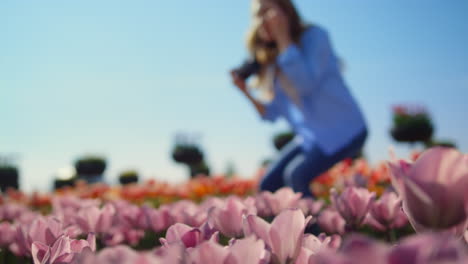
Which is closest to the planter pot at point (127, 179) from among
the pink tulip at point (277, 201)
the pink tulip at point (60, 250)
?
the pink tulip at point (277, 201)

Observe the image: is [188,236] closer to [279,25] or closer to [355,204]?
[355,204]

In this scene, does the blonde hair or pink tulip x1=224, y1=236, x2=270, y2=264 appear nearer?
pink tulip x1=224, y1=236, x2=270, y2=264

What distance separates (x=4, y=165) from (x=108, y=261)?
13311 millimetres

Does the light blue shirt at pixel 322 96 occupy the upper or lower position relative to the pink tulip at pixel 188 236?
lower

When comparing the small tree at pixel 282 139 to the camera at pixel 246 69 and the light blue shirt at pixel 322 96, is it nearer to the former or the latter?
the light blue shirt at pixel 322 96

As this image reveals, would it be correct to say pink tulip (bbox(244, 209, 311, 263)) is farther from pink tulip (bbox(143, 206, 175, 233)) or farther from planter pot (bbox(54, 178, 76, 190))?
planter pot (bbox(54, 178, 76, 190))

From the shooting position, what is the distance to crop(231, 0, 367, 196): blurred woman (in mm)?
3537

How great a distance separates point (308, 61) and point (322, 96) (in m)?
0.41

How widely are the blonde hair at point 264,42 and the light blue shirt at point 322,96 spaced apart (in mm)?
188

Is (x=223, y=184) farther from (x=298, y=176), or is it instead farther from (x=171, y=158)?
(x=171, y=158)

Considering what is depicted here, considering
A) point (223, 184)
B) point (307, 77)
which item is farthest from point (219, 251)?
point (223, 184)

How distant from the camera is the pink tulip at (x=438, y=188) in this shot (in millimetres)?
499

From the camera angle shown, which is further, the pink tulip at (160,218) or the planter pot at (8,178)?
the planter pot at (8,178)

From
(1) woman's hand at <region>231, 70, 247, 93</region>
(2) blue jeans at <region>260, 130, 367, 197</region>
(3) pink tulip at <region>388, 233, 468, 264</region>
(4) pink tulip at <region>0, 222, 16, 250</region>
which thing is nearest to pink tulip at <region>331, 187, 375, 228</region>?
(3) pink tulip at <region>388, 233, 468, 264</region>
